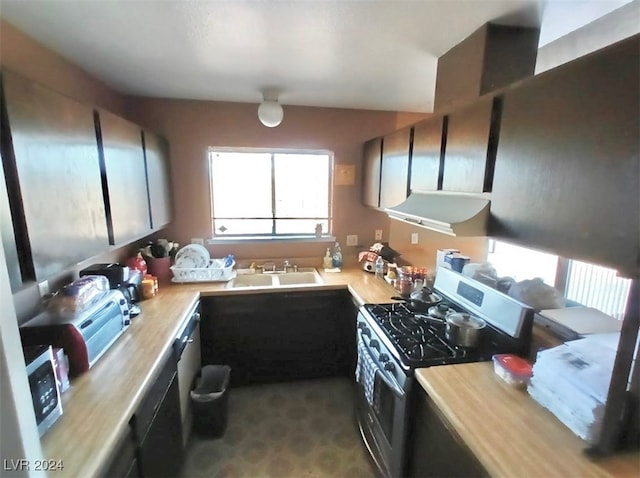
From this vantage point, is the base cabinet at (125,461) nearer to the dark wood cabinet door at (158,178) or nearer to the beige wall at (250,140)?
the dark wood cabinet door at (158,178)

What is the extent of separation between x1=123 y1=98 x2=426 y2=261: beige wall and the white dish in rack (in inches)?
12.1

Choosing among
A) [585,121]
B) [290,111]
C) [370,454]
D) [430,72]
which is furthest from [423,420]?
[290,111]

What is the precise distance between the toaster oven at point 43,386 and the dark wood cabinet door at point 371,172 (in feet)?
7.09

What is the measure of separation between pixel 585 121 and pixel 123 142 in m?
2.02

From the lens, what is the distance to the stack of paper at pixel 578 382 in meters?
0.92

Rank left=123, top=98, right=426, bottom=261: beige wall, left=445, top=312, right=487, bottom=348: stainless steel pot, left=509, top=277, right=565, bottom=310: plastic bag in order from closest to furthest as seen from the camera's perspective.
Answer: left=445, top=312, right=487, bottom=348: stainless steel pot → left=509, top=277, right=565, bottom=310: plastic bag → left=123, top=98, right=426, bottom=261: beige wall

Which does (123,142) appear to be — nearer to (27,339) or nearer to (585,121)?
(27,339)

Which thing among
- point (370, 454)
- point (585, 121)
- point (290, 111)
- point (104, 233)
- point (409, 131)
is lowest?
point (370, 454)

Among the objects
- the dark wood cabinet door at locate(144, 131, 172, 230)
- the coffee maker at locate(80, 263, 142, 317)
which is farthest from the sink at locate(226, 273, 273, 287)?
the coffee maker at locate(80, 263, 142, 317)

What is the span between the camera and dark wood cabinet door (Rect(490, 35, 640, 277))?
777 millimetres

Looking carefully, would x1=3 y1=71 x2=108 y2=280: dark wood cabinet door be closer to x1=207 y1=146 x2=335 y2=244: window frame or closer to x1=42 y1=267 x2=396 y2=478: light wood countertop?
x1=42 y1=267 x2=396 y2=478: light wood countertop

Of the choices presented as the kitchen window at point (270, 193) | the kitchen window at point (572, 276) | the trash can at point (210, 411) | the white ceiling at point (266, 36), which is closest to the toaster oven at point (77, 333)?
the trash can at point (210, 411)

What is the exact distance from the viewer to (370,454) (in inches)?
71.6

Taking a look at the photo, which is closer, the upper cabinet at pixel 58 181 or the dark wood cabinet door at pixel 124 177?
the upper cabinet at pixel 58 181
